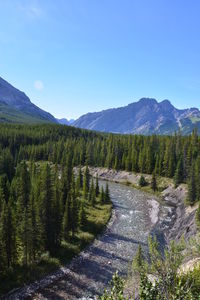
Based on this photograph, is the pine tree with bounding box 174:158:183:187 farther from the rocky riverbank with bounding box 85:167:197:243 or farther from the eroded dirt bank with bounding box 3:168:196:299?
the eroded dirt bank with bounding box 3:168:196:299

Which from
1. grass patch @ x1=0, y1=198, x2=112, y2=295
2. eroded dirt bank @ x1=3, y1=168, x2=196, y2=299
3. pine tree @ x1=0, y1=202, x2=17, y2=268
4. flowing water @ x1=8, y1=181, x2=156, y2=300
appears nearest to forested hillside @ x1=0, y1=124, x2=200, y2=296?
pine tree @ x1=0, y1=202, x2=17, y2=268

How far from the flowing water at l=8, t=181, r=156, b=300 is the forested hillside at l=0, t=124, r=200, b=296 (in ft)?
13.9

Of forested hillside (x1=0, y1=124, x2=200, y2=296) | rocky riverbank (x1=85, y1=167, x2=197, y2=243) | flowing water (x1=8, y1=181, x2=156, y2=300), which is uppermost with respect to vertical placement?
forested hillside (x1=0, y1=124, x2=200, y2=296)

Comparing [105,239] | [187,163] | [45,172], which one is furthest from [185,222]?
[187,163]

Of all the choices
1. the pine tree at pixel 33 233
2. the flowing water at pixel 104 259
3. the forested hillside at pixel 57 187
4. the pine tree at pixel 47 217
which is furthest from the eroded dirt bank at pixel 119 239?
the pine tree at pixel 47 217

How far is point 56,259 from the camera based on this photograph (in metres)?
39.8

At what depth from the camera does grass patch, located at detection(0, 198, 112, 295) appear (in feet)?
108

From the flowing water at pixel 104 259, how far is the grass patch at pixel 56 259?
1.49 m

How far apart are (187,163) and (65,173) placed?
181 feet

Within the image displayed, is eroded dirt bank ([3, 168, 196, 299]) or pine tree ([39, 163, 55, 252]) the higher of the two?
pine tree ([39, 163, 55, 252])

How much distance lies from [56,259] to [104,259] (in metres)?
8.06

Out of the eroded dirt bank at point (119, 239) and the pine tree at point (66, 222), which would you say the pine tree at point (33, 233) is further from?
the pine tree at point (66, 222)

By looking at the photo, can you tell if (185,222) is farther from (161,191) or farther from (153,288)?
(153,288)

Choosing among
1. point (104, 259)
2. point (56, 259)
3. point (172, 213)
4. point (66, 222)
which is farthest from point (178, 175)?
point (56, 259)
